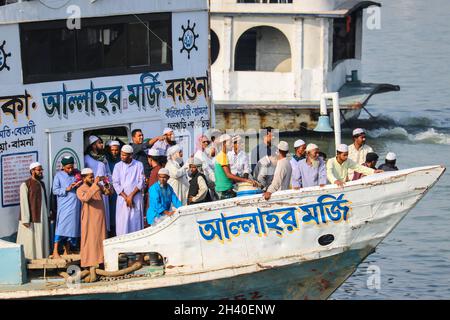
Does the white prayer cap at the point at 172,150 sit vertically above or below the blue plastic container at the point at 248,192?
above

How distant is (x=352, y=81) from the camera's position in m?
32.3

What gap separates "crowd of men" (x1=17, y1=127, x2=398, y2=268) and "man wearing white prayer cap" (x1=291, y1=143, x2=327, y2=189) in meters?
0.01

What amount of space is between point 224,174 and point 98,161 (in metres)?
1.42

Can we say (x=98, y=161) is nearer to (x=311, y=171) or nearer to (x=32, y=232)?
(x=32, y=232)

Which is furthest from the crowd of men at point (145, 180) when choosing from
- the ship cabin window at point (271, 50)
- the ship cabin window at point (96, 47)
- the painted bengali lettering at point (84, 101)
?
the ship cabin window at point (271, 50)

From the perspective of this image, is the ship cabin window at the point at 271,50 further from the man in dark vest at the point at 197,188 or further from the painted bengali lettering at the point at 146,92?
the man in dark vest at the point at 197,188

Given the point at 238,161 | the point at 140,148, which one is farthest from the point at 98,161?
the point at 238,161

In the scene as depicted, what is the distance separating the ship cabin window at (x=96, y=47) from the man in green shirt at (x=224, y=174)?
1420 mm

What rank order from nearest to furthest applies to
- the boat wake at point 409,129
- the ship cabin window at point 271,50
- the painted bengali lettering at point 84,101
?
the painted bengali lettering at point 84,101 → the ship cabin window at point 271,50 → the boat wake at point 409,129

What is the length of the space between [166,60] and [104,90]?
→ 1.07m

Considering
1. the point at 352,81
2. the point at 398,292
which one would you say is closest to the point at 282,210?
the point at 398,292

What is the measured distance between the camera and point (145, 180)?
14.0 metres

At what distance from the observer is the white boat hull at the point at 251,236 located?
43.5ft
